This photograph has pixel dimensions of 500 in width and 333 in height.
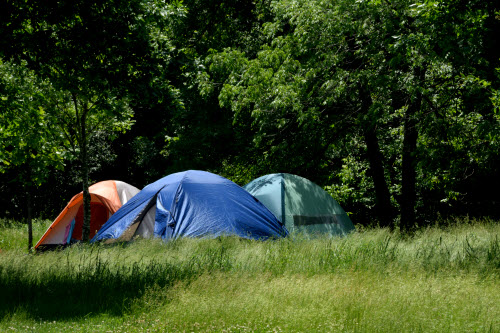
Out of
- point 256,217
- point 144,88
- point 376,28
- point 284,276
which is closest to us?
point 284,276

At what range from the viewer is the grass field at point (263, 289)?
473cm

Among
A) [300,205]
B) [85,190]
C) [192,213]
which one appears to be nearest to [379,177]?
[300,205]

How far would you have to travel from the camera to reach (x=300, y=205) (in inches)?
468

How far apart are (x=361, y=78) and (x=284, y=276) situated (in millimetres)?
6658

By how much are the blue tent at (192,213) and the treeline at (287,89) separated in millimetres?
1811

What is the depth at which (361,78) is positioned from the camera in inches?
454

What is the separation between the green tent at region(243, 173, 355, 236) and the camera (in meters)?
11.7

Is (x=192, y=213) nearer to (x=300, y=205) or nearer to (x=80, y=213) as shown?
(x=300, y=205)

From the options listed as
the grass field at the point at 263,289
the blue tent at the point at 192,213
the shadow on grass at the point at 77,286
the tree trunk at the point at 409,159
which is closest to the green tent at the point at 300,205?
the blue tent at the point at 192,213

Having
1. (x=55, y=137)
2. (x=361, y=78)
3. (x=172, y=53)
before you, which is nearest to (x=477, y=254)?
(x=361, y=78)

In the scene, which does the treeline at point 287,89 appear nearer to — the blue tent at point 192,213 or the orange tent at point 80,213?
the orange tent at point 80,213

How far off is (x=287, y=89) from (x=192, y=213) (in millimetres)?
4202

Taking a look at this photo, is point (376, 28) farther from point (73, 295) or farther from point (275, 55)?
point (73, 295)

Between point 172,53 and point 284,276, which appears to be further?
point 172,53
